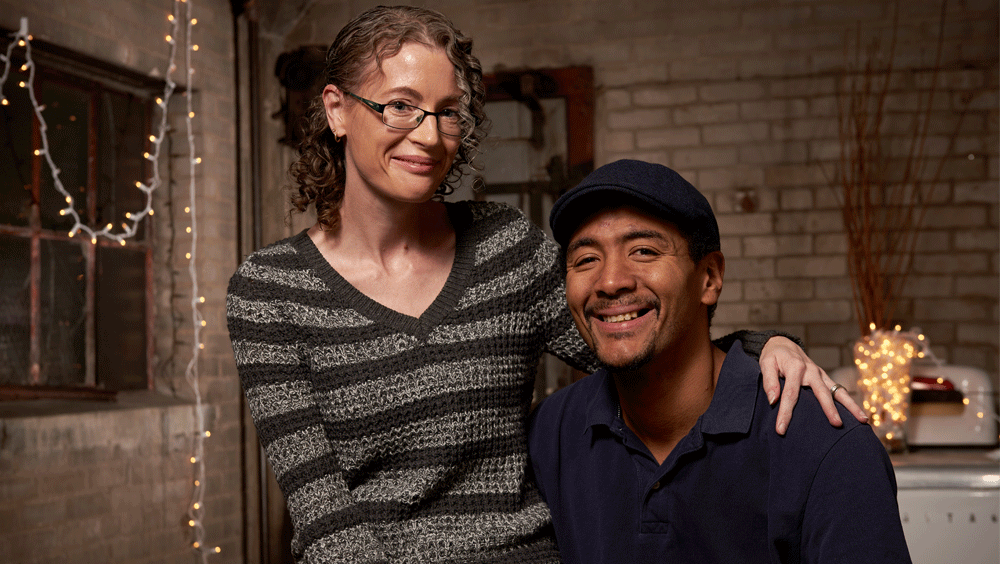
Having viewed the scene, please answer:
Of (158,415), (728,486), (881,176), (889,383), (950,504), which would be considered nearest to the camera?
(728,486)

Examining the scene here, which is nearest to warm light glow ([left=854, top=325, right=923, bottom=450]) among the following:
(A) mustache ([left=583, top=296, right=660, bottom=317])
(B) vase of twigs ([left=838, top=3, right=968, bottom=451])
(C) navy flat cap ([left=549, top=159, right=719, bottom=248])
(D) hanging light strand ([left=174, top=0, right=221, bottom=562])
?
(B) vase of twigs ([left=838, top=3, right=968, bottom=451])

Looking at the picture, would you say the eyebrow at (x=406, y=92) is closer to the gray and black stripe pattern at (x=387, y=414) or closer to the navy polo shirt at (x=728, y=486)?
the gray and black stripe pattern at (x=387, y=414)

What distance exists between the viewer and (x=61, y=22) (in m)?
3.20

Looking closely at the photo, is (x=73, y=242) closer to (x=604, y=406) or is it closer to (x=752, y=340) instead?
(x=604, y=406)

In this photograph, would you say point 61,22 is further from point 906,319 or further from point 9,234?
point 906,319

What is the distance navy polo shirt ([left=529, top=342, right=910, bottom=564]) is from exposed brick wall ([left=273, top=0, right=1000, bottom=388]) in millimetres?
2765

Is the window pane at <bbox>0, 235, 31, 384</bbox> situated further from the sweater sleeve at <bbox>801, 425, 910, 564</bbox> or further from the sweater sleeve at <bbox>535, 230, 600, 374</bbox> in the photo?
the sweater sleeve at <bbox>801, 425, 910, 564</bbox>

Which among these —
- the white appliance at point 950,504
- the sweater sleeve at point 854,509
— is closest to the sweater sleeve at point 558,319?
the sweater sleeve at point 854,509

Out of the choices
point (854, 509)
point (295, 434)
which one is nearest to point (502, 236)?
point (295, 434)

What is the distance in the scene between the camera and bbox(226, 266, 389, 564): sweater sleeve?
139cm

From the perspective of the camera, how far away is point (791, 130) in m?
4.12

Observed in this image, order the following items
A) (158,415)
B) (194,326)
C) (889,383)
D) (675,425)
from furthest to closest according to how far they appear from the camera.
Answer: (194,326) < (158,415) < (889,383) < (675,425)

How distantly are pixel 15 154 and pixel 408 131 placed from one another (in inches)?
90.2

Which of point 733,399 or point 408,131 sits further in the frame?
point 408,131
